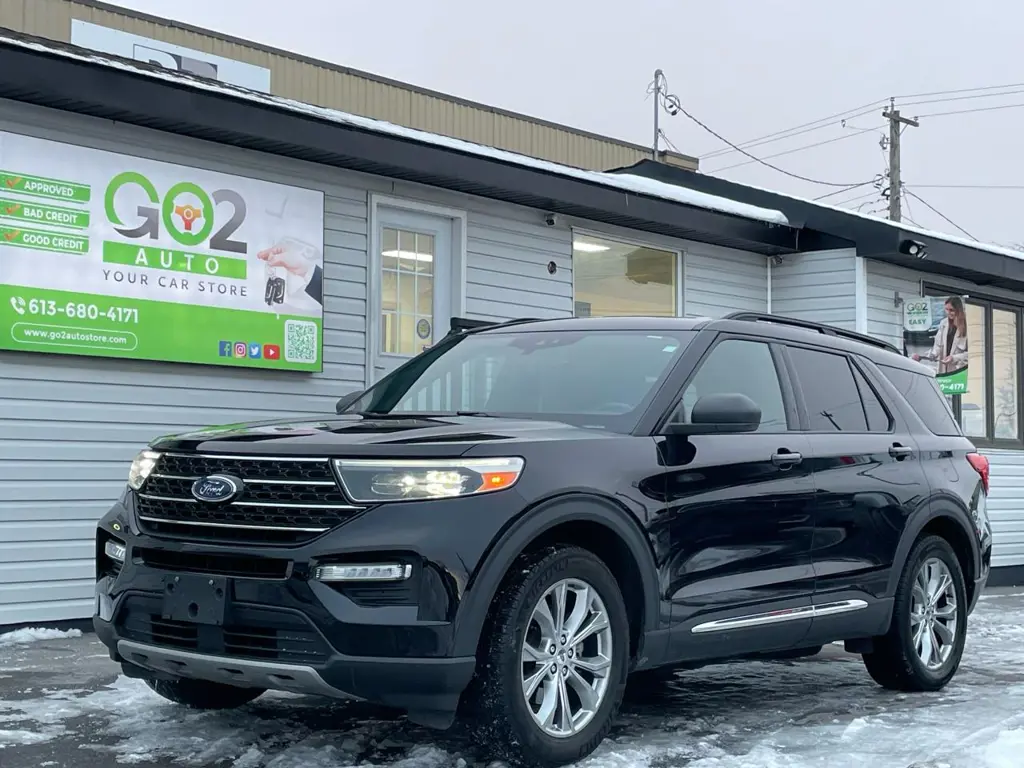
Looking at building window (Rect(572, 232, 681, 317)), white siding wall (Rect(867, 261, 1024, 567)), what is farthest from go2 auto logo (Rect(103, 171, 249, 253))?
white siding wall (Rect(867, 261, 1024, 567))

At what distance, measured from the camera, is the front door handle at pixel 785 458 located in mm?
5820

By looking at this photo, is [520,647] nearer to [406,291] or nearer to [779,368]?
[779,368]

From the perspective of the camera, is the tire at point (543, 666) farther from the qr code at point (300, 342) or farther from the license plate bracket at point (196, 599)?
the qr code at point (300, 342)

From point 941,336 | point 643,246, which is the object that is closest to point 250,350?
point 643,246

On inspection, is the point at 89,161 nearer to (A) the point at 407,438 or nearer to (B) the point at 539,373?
(B) the point at 539,373

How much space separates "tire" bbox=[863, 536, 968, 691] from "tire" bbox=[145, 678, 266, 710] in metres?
3.15

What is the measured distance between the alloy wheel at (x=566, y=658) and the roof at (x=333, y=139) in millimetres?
5116

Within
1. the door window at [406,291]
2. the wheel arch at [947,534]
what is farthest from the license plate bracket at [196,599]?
the door window at [406,291]

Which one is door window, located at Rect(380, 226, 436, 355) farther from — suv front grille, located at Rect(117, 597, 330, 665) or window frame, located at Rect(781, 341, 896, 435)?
suv front grille, located at Rect(117, 597, 330, 665)

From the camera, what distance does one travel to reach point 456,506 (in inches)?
178

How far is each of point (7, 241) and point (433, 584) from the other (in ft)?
16.3

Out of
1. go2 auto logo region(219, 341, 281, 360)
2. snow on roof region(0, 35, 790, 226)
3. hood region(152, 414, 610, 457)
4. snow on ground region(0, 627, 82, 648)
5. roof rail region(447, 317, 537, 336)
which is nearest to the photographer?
hood region(152, 414, 610, 457)

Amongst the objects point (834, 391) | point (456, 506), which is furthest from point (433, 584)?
point (834, 391)

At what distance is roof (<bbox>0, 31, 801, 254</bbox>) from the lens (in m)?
8.17
